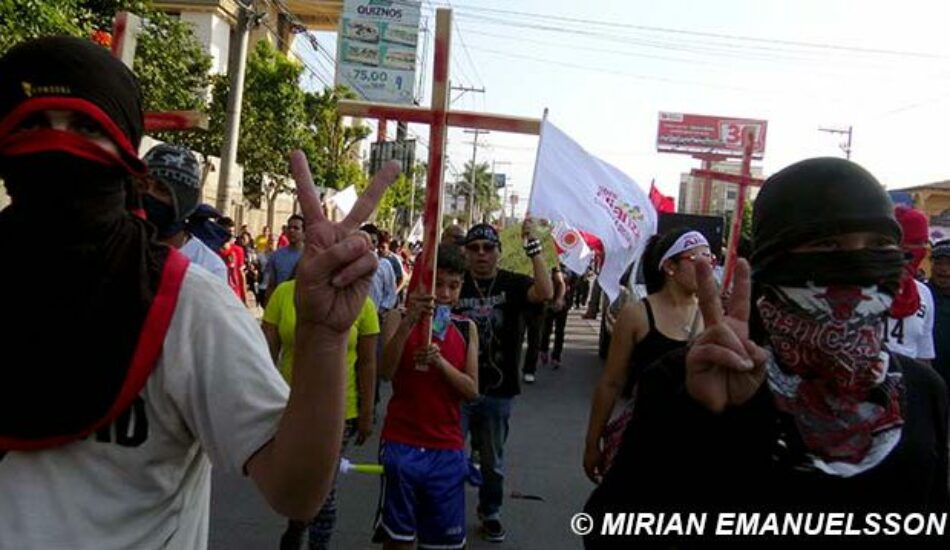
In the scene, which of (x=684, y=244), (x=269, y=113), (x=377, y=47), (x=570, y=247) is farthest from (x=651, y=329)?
(x=377, y=47)

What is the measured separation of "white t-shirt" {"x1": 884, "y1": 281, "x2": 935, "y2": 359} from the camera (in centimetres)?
Answer: 473

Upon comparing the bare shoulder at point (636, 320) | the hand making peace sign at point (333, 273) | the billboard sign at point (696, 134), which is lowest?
the bare shoulder at point (636, 320)

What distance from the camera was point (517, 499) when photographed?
5738 mm

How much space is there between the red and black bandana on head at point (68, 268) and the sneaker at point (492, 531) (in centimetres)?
383

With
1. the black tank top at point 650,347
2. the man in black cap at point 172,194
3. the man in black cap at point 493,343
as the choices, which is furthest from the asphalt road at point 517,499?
the man in black cap at point 172,194

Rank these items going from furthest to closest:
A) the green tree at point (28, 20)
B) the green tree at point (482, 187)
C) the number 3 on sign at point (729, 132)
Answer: the green tree at point (482, 187)
the number 3 on sign at point (729, 132)
the green tree at point (28, 20)

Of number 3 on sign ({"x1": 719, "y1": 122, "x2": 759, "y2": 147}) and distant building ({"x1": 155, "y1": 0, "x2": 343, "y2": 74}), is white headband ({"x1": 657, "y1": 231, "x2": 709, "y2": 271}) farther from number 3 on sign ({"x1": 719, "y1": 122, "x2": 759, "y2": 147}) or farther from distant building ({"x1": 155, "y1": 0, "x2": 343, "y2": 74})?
number 3 on sign ({"x1": 719, "y1": 122, "x2": 759, "y2": 147})

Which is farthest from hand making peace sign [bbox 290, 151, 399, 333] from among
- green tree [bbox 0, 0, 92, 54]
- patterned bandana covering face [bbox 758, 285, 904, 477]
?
green tree [bbox 0, 0, 92, 54]

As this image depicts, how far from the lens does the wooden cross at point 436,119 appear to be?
3.58 meters

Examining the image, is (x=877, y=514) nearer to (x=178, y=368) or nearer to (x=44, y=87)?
(x=178, y=368)

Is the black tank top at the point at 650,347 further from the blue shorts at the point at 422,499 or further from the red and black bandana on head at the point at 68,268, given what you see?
the red and black bandana on head at the point at 68,268

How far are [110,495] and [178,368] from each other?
233 millimetres

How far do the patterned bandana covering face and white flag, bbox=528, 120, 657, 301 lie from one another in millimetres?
3356

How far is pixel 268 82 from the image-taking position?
71.3 ft
